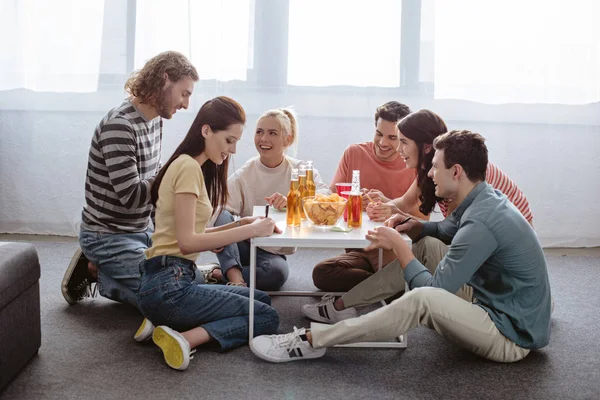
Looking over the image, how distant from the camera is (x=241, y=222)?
8.30 ft

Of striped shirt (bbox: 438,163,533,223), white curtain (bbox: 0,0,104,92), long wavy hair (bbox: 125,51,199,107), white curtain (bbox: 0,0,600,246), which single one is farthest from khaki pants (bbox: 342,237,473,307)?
white curtain (bbox: 0,0,104,92)

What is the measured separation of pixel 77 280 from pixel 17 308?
2.53 feet

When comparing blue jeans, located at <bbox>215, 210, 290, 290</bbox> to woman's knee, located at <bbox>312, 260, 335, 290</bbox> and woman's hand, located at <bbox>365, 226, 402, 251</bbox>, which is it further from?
woman's hand, located at <bbox>365, 226, 402, 251</bbox>

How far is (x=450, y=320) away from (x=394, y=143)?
109 centimetres

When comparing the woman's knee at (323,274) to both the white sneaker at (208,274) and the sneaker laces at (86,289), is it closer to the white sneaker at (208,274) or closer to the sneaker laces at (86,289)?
the white sneaker at (208,274)

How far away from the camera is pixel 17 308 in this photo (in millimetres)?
2172

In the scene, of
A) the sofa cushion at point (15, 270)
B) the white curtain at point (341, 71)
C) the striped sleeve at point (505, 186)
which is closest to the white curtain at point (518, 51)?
the white curtain at point (341, 71)

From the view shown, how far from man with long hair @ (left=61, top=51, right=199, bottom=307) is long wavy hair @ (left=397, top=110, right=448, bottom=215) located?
2.74 ft

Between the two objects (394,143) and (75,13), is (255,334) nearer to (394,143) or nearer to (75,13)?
(394,143)

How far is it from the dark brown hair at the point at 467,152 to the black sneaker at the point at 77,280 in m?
1.48

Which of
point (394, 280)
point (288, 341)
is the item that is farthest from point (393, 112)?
point (288, 341)

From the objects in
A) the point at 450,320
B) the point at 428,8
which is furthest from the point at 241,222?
the point at 428,8

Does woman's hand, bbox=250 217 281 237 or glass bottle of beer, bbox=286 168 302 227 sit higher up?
glass bottle of beer, bbox=286 168 302 227

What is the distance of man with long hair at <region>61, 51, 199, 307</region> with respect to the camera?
2744 millimetres
